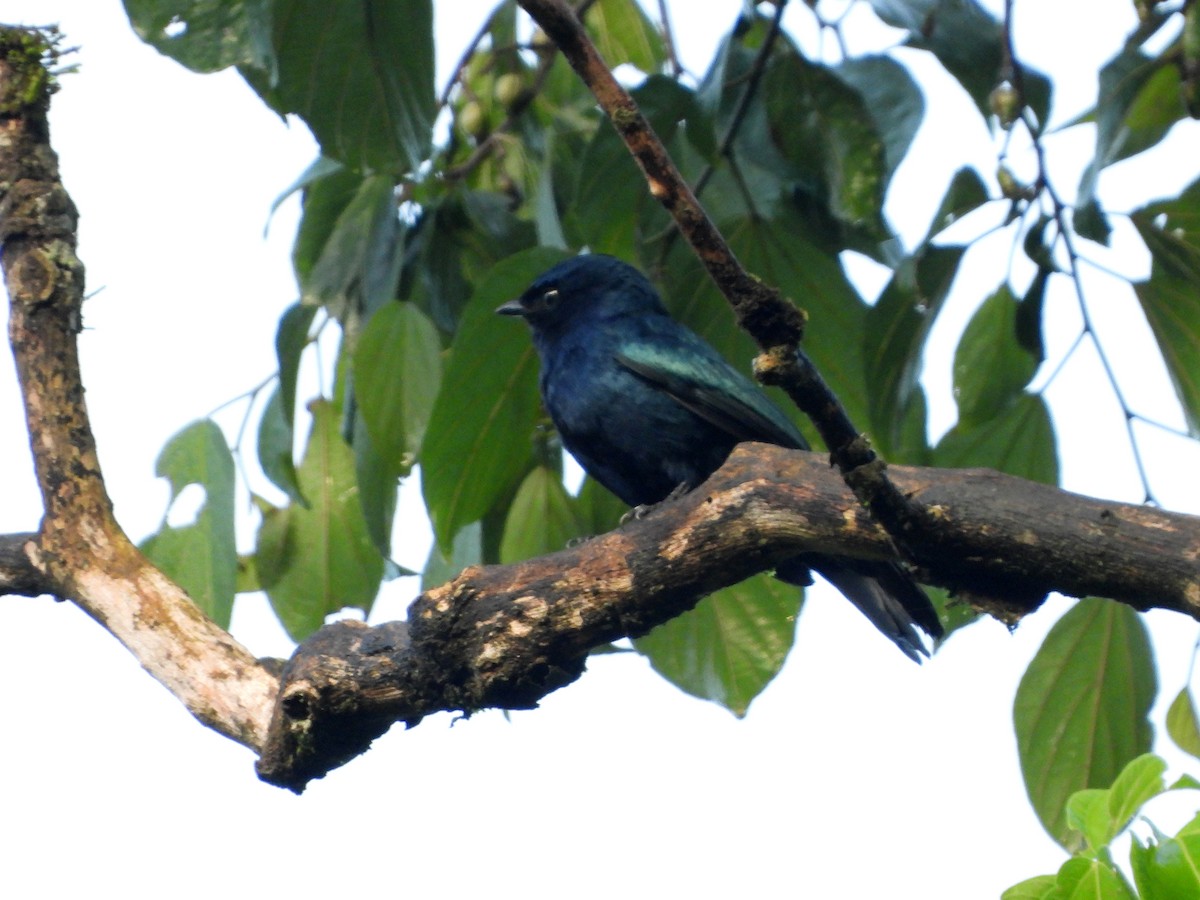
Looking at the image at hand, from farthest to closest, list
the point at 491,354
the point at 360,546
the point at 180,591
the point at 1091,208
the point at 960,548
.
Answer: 1. the point at 360,546
2. the point at 491,354
3. the point at 1091,208
4. the point at 180,591
5. the point at 960,548

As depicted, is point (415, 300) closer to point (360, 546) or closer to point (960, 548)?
point (360, 546)

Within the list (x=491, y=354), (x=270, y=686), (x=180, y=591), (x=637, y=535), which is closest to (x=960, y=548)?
(x=637, y=535)

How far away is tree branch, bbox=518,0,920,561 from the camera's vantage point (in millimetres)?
2205

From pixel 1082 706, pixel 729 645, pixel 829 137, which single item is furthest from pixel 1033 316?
pixel 729 645

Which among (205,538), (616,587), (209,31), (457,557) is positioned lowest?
(616,587)

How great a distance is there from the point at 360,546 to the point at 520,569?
5.71 feet

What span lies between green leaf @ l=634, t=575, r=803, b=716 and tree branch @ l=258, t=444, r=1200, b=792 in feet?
4.40

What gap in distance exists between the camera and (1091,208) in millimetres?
3662

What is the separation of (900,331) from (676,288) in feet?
2.36

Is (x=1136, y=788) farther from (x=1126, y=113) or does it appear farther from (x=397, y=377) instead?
(x=397, y=377)

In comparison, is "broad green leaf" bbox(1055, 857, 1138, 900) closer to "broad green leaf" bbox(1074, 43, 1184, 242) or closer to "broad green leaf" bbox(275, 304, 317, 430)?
"broad green leaf" bbox(1074, 43, 1184, 242)

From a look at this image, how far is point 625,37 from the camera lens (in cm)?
547

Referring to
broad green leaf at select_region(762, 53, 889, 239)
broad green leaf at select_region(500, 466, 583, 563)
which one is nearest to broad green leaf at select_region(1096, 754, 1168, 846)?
broad green leaf at select_region(762, 53, 889, 239)

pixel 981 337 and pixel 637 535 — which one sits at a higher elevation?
pixel 981 337
